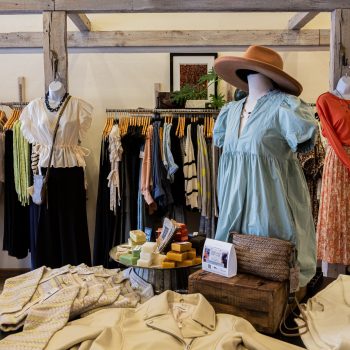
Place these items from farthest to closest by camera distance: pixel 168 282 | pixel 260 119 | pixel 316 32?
pixel 316 32
pixel 168 282
pixel 260 119

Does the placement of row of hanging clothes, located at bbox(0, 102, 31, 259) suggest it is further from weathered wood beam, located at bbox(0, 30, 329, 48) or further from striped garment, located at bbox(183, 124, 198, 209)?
striped garment, located at bbox(183, 124, 198, 209)

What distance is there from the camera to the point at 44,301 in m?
1.60

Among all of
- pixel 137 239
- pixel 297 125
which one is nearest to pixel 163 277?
pixel 137 239

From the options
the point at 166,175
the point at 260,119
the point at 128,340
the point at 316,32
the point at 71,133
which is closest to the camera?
the point at 128,340

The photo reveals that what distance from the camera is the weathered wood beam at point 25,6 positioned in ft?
8.89

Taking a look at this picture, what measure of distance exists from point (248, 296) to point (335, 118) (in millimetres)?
1603

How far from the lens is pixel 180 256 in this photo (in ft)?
6.52

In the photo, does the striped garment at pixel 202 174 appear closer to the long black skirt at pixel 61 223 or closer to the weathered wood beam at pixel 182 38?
the weathered wood beam at pixel 182 38

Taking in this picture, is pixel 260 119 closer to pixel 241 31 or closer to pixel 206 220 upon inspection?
pixel 206 220

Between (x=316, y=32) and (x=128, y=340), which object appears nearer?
(x=128, y=340)

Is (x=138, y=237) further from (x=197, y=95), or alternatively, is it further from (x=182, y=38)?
(x=182, y=38)

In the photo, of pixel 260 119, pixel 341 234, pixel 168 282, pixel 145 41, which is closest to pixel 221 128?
pixel 260 119

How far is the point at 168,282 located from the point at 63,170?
1.19 meters

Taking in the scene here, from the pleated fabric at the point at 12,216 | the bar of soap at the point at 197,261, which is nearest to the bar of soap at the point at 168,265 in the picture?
the bar of soap at the point at 197,261
